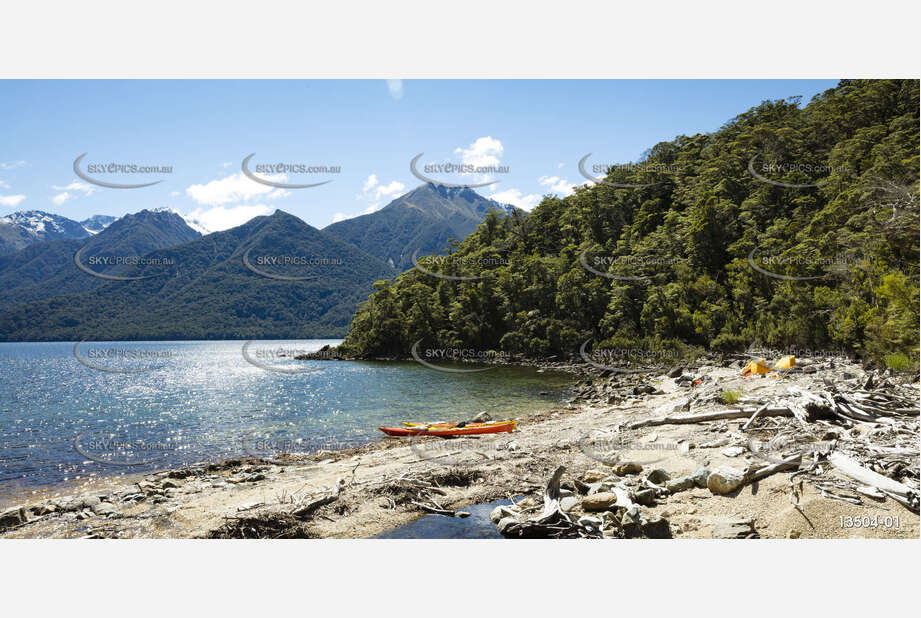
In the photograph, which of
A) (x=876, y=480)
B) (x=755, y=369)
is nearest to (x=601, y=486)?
(x=876, y=480)

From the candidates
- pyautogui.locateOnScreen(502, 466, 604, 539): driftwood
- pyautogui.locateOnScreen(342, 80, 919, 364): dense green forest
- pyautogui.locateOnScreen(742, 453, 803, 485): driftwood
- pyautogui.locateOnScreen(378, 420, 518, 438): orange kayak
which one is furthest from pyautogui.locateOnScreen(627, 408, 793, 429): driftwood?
pyautogui.locateOnScreen(502, 466, 604, 539): driftwood

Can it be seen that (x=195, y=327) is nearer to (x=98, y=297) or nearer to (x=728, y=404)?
(x=98, y=297)

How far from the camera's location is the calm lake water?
1427 centimetres

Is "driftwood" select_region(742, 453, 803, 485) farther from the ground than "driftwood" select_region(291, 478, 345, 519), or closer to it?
A: farther from the ground

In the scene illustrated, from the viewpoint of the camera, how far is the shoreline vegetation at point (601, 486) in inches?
232

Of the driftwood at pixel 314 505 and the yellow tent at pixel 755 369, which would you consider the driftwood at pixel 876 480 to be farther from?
the yellow tent at pixel 755 369

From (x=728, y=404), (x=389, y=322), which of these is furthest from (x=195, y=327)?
(x=728, y=404)

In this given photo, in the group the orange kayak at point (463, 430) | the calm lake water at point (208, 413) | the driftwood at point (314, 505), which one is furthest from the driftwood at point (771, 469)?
the calm lake water at point (208, 413)

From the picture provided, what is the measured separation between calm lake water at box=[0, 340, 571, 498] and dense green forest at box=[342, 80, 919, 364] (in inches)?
513

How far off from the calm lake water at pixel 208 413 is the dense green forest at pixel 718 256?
13.0 metres

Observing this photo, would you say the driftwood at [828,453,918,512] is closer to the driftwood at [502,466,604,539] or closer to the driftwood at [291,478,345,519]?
the driftwood at [502,466,604,539]

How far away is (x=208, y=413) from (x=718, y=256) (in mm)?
42385

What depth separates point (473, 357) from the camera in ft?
184

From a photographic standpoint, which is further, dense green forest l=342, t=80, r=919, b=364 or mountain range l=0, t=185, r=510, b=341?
mountain range l=0, t=185, r=510, b=341
